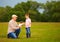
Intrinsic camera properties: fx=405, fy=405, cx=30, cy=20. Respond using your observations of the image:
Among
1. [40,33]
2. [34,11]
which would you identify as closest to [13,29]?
[40,33]

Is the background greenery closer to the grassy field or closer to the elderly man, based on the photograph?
the grassy field

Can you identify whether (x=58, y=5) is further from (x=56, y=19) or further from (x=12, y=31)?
(x=12, y=31)

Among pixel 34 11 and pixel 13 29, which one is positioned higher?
pixel 34 11

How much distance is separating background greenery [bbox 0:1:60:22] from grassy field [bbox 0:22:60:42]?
7 cm

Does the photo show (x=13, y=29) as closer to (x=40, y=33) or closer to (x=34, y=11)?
A: (x=40, y=33)

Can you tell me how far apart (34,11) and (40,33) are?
0.41 meters

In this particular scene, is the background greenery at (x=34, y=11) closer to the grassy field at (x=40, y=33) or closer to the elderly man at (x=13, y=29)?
the grassy field at (x=40, y=33)

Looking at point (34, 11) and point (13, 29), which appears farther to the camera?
point (13, 29)

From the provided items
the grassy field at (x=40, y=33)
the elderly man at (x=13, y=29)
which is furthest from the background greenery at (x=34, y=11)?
the elderly man at (x=13, y=29)

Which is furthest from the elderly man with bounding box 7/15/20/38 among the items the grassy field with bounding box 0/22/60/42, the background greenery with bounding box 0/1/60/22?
the background greenery with bounding box 0/1/60/22

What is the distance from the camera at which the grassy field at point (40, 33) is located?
4.54 metres

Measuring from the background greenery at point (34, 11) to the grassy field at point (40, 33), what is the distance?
3.0 inches

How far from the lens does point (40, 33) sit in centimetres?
477

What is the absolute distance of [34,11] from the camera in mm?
4453
